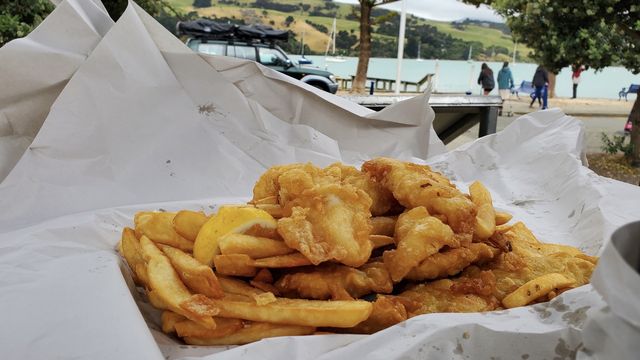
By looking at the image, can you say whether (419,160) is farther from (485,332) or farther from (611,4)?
(611,4)

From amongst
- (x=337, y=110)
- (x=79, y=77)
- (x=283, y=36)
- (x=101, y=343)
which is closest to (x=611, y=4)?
(x=337, y=110)

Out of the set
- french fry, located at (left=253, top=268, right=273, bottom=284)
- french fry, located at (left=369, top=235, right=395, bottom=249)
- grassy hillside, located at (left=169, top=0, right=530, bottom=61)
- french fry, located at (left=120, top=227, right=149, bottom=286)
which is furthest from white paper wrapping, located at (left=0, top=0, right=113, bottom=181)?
grassy hillside, located at (left=169, top=0, right=530, bottom=61)

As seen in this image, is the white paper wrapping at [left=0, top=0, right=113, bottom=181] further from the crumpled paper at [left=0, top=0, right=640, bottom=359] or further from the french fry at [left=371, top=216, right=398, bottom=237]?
the french fry at [left=371, top=216, right=398, bottom=237]

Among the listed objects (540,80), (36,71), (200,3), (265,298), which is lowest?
(265,298)

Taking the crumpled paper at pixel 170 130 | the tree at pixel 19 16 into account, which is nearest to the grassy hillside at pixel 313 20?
the tree at pixel 19 16

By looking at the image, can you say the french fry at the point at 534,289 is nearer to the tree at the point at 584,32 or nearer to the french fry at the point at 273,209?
the french fry at the point at 273,209

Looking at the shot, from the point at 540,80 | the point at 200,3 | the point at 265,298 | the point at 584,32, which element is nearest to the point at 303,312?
the point at 265,298

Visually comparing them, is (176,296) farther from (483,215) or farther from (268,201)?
(483,215)
